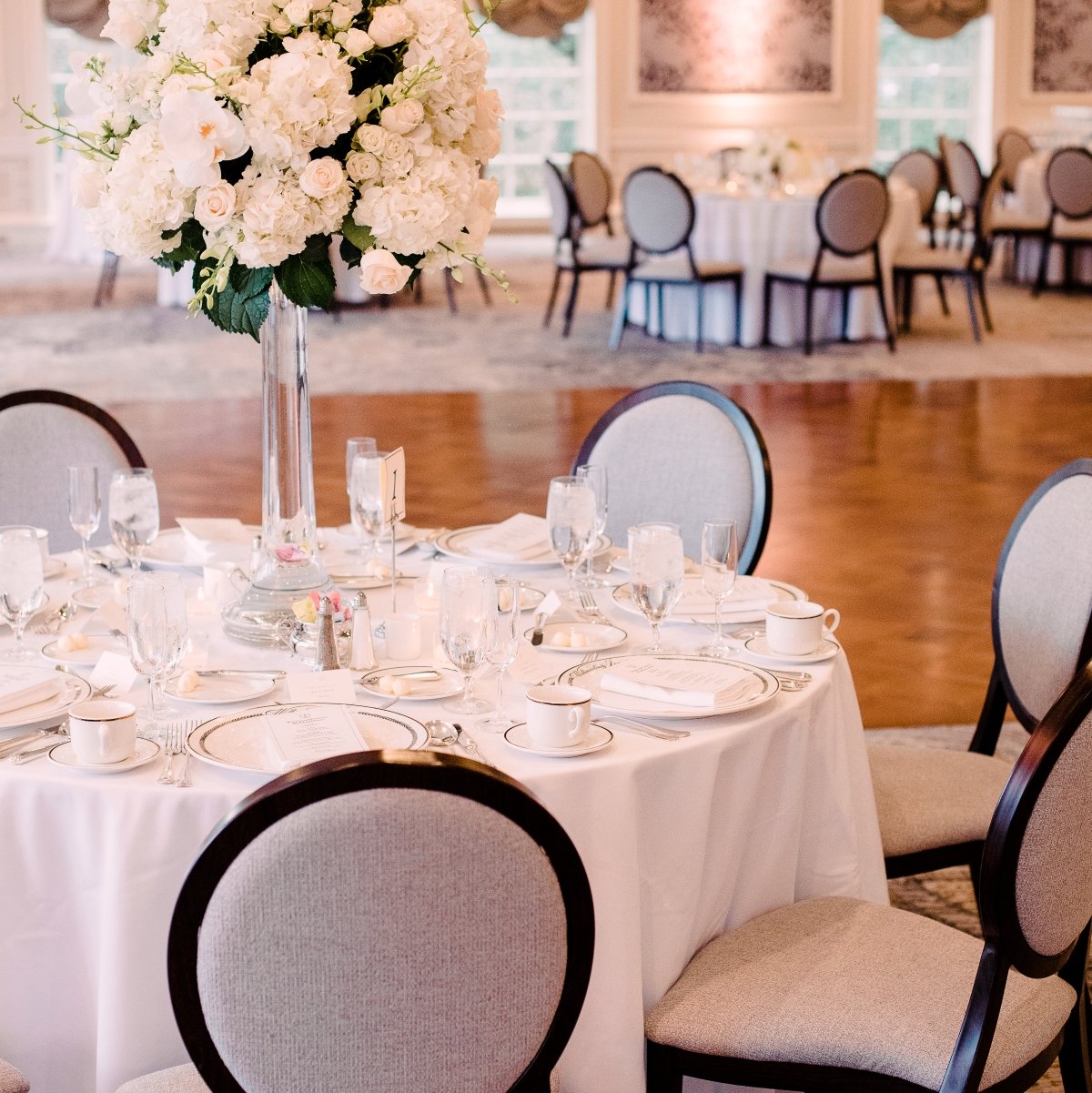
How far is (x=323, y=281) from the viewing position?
204 centimetres

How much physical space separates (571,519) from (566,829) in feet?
2.23

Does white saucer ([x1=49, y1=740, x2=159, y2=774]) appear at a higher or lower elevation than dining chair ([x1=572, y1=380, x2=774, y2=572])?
lower

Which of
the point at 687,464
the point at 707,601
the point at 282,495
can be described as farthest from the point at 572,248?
the point at 282,495

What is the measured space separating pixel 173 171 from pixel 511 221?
1308 cm

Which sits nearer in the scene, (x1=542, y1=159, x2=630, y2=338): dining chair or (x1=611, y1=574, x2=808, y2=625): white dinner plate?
(x1=611, y1=574, x2=808, y2=625): white dinner plate

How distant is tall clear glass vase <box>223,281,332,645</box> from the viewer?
84.5 inches

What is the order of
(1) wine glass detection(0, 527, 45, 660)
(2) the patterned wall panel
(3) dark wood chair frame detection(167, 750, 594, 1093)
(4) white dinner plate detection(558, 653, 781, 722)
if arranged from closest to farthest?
(3) dark wood chair frame detection(167, 750, 594, 1093) → (4) white dinner plate detection(558, 653, 781, 722) → (1) wine glass detection(0, 527, 45, 660) → (2) the patterned wall panel

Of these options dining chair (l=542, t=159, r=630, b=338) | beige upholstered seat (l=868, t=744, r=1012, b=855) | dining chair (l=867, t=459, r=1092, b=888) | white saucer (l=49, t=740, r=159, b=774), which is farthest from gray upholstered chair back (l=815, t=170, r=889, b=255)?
white saucer (l=49, t=740, r=159, b=774)

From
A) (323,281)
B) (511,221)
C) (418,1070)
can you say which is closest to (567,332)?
(511,221)

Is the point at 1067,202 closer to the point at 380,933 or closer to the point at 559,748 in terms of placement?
the point at 559,748

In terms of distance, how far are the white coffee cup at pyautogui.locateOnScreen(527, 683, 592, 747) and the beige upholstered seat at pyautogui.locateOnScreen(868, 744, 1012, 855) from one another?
2.49ft

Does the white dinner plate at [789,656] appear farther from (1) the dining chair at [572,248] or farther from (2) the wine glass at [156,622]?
(1) the dining chair at [572,248]

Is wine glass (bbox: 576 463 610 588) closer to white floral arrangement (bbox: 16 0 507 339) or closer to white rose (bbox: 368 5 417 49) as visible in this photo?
white floral arrangement (bbox: 16 0 507 339)

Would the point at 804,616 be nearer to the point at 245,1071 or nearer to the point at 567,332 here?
the point at 245,1071
